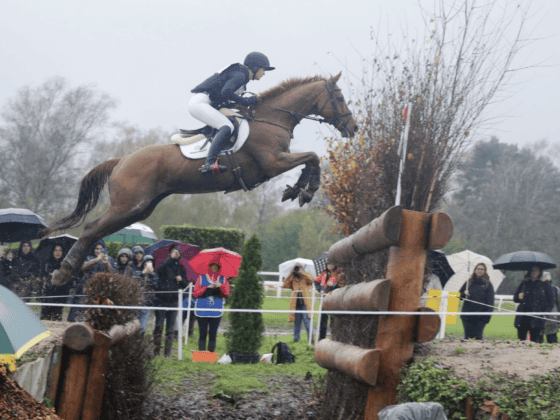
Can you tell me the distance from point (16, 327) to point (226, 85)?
3.13 meters

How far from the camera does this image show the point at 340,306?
486 cm

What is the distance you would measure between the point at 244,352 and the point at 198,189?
4218 mm

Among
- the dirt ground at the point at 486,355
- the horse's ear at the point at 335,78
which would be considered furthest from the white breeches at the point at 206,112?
the dirt ground at the point at 486,355

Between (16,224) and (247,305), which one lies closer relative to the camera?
(16,224)

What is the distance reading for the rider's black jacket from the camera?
491cm

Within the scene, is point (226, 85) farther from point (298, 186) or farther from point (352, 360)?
point (352, 360)

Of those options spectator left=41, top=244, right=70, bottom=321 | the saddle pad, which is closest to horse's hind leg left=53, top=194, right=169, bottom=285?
the saddle pad

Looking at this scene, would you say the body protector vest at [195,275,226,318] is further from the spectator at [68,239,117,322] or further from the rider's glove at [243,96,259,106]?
the rider's glove at [243,96,259,106]

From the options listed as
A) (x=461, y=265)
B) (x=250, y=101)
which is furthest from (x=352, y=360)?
(x=461, y=265)

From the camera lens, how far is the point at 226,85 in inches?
193

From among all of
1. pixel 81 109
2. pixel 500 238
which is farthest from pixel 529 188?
pixel 81 109

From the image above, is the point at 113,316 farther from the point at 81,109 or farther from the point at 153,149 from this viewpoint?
the point at 81,109

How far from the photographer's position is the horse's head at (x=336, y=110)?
5289 mm

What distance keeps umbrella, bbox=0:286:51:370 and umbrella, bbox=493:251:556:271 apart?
314 inches
